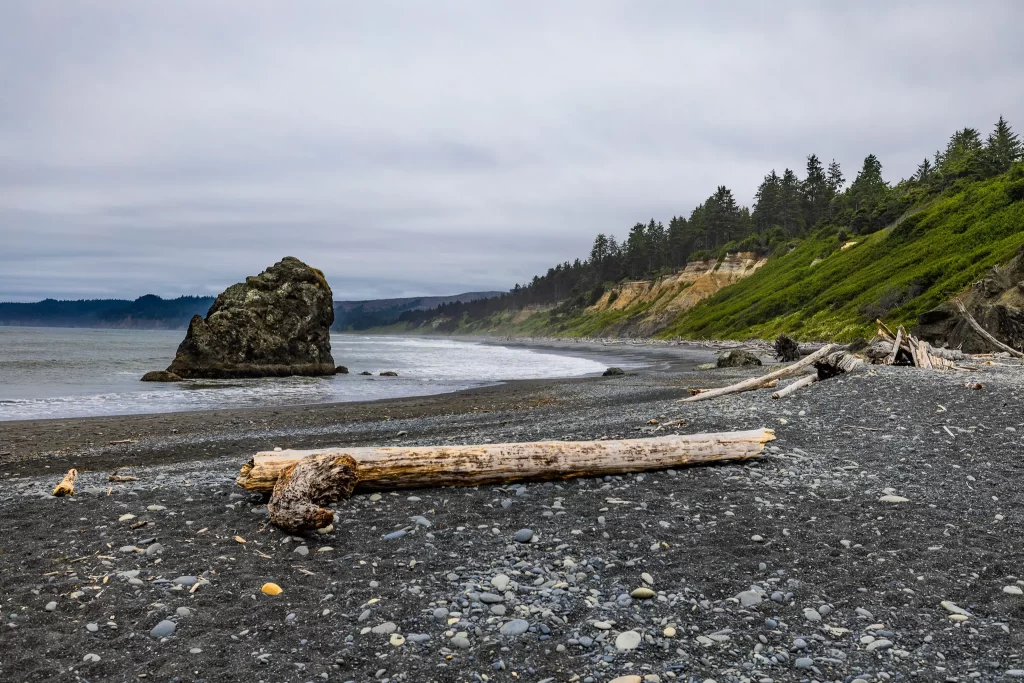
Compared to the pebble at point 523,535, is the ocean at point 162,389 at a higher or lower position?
lower

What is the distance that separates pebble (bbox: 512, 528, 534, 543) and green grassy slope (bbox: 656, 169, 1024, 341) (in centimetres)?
4786

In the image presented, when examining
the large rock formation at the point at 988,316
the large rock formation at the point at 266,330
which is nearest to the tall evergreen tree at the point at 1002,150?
the large rock formation at the point at 988,316

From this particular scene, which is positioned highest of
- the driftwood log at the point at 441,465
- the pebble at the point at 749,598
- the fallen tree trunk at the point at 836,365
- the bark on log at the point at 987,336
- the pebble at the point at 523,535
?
the bark on log at the point at 987,336

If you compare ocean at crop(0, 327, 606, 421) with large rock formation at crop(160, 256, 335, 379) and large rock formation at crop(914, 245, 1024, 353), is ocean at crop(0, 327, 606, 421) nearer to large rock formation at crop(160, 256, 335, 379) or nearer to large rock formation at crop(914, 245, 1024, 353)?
large rock formation at crop(160, 256, 335, 379)

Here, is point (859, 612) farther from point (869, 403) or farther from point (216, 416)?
point (216, 416)

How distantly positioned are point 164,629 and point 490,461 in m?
4.22

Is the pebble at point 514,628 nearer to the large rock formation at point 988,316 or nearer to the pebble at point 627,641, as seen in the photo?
the pebble at point 627,641

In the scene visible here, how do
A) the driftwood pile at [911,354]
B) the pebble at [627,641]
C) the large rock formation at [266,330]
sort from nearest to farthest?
the pebble at [627,641]
the driftwood pile at [911,354]
the large rock formation at [266,330]

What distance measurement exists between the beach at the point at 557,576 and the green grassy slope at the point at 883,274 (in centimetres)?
4495

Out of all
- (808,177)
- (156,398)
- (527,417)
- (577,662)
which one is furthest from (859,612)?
(808,177)

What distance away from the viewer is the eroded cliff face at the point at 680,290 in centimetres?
11588

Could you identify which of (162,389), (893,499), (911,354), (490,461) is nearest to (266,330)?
(162,389)

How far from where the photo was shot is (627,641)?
4836 mm

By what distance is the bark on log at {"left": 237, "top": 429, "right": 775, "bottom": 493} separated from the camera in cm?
780
